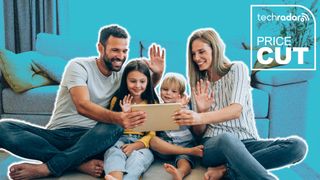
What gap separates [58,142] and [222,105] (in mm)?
736

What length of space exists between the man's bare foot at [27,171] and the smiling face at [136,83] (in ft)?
1.61

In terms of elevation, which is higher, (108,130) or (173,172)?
(108,130)

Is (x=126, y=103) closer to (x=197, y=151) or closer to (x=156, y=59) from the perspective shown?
(x=156, y=59)

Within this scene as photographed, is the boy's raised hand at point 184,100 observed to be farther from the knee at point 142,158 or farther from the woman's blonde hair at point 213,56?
the knee at point 142,158

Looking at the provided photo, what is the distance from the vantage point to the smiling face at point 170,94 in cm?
196

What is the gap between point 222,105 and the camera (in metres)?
1.98

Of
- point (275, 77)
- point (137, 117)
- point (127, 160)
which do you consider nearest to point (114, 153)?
point (127, 160)

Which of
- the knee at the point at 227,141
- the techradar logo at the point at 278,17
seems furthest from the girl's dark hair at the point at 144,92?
the techradar logo at the point at 278,17

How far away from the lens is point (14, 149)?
6.33 ft

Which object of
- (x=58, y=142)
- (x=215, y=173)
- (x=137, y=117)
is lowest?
(x=215, y=173)

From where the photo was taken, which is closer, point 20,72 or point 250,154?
point 250,154

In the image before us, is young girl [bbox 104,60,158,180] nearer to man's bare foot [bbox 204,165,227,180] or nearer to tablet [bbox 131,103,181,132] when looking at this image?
tablet [bbox 131,103,181,132]

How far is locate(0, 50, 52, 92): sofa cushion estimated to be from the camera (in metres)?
1.94

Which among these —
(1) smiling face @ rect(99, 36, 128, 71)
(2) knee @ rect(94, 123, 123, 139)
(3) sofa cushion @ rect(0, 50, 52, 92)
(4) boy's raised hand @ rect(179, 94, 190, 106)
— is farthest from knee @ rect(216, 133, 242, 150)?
(3) sofa cushion @ rect(0, 50, 52, 92)
